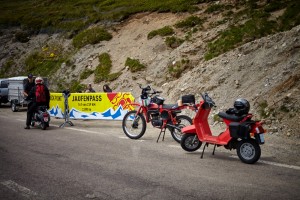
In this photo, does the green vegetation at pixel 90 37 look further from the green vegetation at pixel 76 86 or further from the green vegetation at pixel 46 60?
the green vegetation at pixel 76 86

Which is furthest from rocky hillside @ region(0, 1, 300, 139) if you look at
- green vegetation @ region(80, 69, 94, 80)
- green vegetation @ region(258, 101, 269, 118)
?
green vegetation @ region(80, 69, 94, 80)

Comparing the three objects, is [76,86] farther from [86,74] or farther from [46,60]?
[46,60]

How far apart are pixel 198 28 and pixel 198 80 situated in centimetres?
926

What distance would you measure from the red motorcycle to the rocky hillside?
10.5ft

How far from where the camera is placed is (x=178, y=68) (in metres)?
20.4

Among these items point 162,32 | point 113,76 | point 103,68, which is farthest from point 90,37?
point 113,76

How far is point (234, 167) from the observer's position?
6.65 m

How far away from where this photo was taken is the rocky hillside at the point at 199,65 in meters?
11.6

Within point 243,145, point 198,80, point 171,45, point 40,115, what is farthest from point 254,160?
point 171,45

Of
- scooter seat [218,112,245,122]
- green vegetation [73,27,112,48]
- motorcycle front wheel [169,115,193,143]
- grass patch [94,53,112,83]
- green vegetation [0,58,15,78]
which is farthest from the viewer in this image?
green vegetation [0,58,15,78]

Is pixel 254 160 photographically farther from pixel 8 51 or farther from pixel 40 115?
pixel 8 51

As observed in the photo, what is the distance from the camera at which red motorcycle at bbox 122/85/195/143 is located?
955 cm

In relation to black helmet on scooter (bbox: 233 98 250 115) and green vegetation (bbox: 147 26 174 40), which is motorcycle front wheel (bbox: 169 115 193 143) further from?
green vegetation (bbox: 147 26 174 40)

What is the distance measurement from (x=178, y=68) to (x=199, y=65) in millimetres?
2308
